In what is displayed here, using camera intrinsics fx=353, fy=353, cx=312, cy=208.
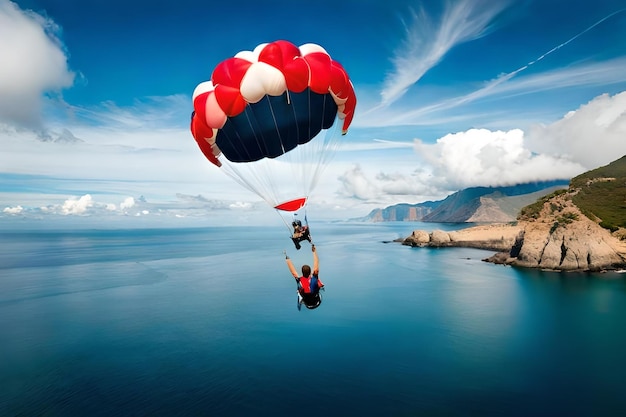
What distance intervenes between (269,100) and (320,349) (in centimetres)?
1569

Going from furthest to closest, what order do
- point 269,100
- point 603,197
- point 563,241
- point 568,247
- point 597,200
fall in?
1. point 603,197
2. point 597,200
3. point 563,241
4. point 568,247
5. point 269,100

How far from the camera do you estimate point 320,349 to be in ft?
71.2

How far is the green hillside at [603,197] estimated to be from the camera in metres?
46.4

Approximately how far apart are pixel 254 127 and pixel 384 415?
12949 millimetres

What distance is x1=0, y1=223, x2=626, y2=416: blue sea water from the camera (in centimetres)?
1590

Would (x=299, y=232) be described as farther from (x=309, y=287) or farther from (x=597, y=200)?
(x=597, y=200)

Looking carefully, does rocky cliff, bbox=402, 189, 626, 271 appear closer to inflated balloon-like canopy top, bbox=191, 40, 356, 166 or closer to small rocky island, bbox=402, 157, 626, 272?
small rocky island, bbox=402, 157, 626, 272

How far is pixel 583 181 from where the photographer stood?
60.2 metres

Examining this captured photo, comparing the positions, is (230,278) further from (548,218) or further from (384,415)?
(548,218)

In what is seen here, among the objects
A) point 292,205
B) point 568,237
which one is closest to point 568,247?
point 568,237

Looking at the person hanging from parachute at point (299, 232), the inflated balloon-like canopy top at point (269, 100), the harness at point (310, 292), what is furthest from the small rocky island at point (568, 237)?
the harness at point (310, 292)

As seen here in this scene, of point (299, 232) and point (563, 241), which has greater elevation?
point (299, 232)

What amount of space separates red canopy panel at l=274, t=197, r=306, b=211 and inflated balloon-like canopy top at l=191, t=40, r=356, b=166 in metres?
2.48

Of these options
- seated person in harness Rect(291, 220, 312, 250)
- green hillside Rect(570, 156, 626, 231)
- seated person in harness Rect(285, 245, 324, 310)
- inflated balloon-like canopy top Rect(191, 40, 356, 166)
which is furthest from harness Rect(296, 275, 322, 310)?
green hillside Rect(570, 156, 626, 231)
